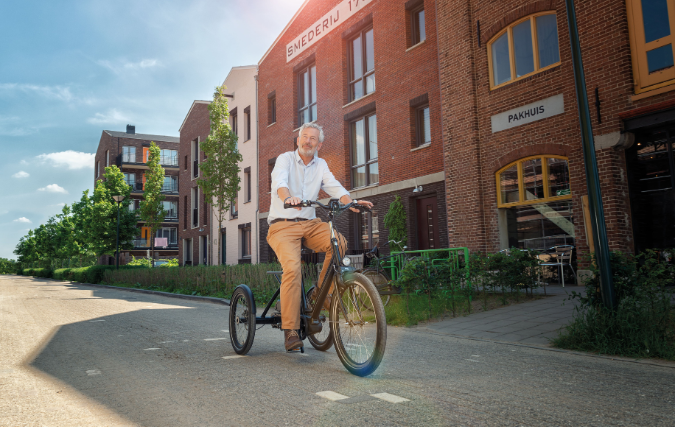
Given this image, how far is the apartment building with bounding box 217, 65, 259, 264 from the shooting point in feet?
81.9

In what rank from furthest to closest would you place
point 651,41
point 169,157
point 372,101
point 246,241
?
point 169,157 < point 246,241 < point 372,101 < point 651,41

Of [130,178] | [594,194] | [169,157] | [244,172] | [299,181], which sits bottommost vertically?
[594,194]

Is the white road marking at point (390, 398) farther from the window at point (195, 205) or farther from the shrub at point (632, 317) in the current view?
the window at point (195, 205)

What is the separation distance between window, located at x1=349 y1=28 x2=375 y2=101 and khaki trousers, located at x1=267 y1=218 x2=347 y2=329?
1360 cm

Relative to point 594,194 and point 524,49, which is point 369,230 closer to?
point 524,49

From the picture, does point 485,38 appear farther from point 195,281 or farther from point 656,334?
point 195,281

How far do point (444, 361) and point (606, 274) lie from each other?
6.63ft

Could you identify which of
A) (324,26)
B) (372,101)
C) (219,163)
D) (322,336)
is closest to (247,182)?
(219,163)

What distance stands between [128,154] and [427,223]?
48938 millimetres

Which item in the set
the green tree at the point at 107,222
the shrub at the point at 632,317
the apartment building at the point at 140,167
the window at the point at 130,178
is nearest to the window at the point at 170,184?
the apartment building at the point at 140,167

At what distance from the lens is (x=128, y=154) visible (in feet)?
181

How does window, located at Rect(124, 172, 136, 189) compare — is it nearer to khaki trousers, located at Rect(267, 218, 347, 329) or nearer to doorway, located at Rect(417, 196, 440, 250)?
doorway, located at Rect(417, 196, 440, 250)

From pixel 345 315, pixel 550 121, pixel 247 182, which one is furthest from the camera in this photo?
pixel 247 182

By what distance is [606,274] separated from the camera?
5000 mm
